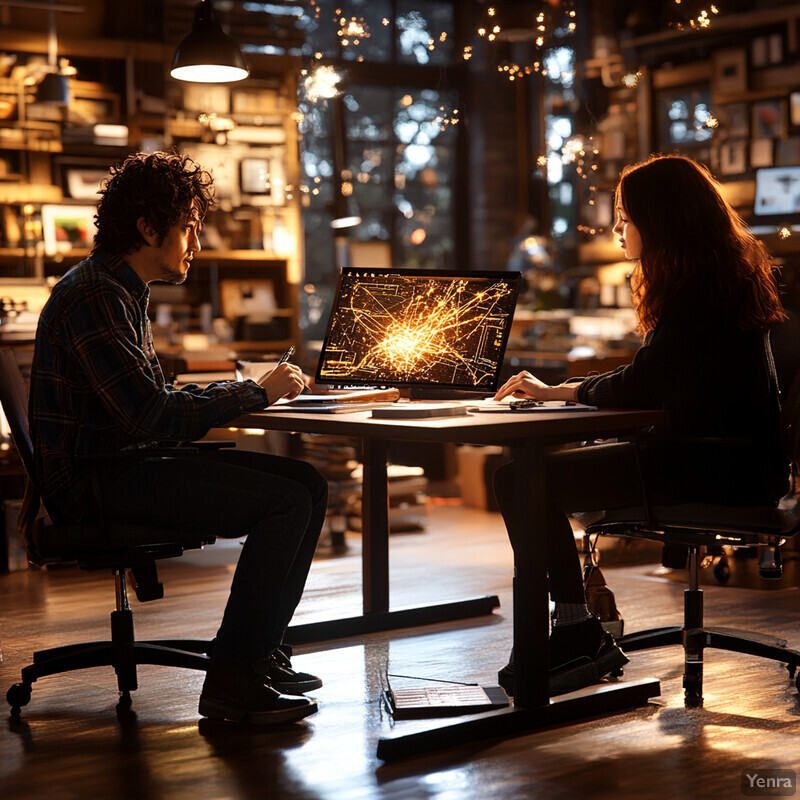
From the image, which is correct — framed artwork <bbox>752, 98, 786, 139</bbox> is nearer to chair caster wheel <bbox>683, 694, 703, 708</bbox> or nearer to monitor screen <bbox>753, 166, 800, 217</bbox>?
monitor screen <bbox>753, 166, 800, 217</bbox>

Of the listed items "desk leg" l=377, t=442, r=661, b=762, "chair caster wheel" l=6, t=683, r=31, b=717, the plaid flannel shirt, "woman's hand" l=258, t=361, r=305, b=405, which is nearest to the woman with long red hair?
"desk leg" l=377, t=442, r=661, b=762

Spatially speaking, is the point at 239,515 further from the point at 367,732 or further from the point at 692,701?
the point at 692,701

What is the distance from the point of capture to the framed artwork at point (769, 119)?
6953 mm

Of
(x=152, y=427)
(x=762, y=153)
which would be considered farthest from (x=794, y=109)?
(x=152, y=427)

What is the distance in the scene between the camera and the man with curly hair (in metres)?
2.60

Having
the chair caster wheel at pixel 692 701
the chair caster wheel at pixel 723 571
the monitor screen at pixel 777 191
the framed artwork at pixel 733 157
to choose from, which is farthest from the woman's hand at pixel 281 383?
the framed artwork at pixel 733 157

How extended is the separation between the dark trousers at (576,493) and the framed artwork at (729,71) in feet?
16.1

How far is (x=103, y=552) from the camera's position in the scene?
8.89 ft

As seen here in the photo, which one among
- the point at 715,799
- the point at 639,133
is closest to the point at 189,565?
the point at 715,799

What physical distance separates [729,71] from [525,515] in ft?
17.4

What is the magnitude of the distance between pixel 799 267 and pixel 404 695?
15.4 ft

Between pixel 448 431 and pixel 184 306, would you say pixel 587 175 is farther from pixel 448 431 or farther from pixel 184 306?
pixel 448 431

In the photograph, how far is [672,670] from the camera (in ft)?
10.6

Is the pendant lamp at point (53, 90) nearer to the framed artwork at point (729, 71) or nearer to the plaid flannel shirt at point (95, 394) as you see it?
the framed artwork at point (729, 71)
